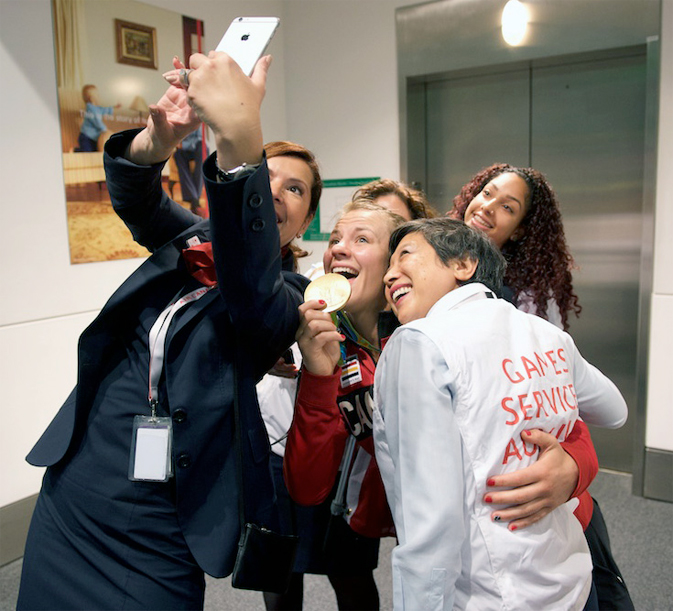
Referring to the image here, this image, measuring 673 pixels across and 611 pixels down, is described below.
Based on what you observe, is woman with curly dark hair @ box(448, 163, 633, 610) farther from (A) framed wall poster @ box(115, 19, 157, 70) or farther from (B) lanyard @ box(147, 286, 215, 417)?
(A) framed wall poster @ box(115, 19, 157, 70)

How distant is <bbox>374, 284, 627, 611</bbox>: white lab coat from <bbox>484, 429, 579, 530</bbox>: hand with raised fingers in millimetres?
A: 18

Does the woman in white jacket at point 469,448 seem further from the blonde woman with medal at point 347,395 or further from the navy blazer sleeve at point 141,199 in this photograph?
the navy blazer sleeve at point 141,199


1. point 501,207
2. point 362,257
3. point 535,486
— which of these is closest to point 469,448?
point 535,486

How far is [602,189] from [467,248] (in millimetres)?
3060

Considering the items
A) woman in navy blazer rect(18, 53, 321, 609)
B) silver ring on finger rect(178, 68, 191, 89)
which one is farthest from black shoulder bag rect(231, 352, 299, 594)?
silver ring on finger rect(178, 68, 191, 89)

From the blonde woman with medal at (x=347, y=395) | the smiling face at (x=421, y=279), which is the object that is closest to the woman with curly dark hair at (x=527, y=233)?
the blonde woman with medal at (x=347, y=395)

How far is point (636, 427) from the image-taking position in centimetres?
368

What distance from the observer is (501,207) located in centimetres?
272

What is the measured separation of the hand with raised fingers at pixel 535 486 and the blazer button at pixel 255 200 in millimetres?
640

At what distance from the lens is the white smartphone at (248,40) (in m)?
0.98

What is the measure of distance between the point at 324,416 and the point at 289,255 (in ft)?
1.66

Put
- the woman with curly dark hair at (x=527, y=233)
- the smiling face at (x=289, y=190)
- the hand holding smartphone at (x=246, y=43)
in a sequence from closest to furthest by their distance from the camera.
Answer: the hand holding smartphone at (x=246, y=43), the smiling face at (x=289, y=190), the woman with curly dark hair at (x=527, y=233)

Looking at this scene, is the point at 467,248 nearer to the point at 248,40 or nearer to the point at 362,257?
the point at 362,257

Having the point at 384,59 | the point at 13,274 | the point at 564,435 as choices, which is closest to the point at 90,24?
the point at 13,274
